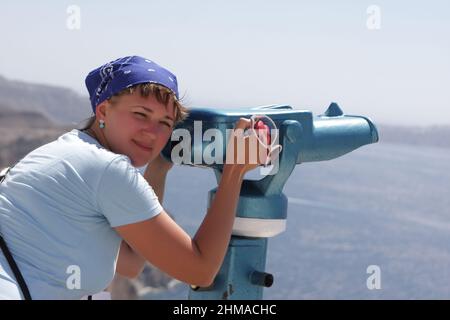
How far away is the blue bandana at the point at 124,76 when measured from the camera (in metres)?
1.67

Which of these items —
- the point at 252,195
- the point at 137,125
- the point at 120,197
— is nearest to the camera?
the point at 120,197

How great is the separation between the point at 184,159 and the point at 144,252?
1.04 ft

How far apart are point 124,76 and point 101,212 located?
11.6 inches

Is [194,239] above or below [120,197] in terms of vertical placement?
below

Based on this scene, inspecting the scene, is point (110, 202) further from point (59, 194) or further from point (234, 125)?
point (234, 125)

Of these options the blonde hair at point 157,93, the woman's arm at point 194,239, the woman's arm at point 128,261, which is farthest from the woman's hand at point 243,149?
the woman's arm at point 128,261

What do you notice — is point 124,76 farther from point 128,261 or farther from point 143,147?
point 128,261

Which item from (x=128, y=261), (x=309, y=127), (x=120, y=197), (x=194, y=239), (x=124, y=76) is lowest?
(x=128, y=261)

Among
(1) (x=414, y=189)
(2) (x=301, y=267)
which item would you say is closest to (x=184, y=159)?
(2) (x=301, y=267)

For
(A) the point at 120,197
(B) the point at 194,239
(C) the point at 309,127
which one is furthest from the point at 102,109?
(C) the point at 309,127

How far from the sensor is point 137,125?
169 centimetres

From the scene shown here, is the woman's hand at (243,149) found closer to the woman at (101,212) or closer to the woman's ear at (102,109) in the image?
the woman at (101,212)

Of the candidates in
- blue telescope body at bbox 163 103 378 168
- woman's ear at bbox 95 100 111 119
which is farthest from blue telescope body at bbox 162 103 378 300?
woman's ear at bbox 95 100 111 119
